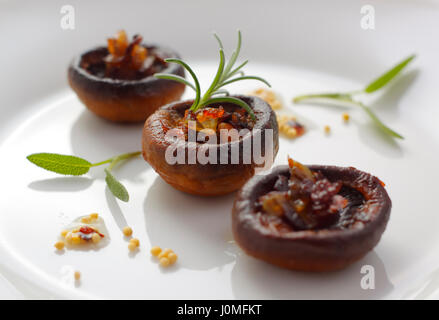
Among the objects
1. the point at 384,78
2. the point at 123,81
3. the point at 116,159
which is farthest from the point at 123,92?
the point at 384,78

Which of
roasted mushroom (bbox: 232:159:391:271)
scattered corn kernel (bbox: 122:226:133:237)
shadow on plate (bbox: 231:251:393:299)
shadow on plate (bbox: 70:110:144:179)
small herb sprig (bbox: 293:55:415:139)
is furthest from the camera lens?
small herb sprig (bbox: 293:55:415:139)

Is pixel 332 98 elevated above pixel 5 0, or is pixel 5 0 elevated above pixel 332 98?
pixel 5 0

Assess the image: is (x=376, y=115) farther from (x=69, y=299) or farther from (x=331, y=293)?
(x=69, y=299)

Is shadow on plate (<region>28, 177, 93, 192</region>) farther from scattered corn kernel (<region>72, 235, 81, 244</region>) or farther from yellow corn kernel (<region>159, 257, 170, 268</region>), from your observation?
yellow corn kernel (<region>159, 257, 170, 268</region>)

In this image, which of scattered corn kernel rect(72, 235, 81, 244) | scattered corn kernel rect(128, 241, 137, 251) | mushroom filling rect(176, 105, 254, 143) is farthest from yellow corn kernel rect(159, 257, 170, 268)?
mushroom filling rect(176, 105, 254, 143)

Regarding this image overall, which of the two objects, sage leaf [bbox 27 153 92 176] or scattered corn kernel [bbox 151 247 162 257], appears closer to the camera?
scattered corn kernel [bbox 151 247 162 257]

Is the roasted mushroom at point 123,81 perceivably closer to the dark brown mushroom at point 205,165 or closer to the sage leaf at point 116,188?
the dark brown mushroom at point 205,165

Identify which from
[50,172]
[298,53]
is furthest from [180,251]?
[298,53]
